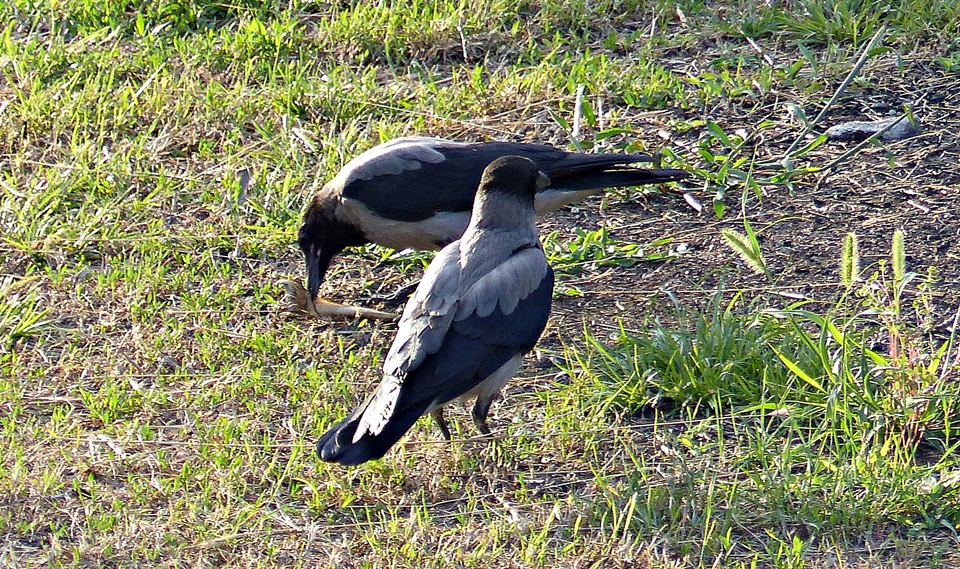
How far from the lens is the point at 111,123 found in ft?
22.5

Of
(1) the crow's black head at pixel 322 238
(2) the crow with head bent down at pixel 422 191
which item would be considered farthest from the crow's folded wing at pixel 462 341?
(1) the crow's black head at pixel 322 238

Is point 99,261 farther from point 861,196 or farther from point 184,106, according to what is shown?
point 861,196

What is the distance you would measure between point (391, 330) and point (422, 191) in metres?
0.70

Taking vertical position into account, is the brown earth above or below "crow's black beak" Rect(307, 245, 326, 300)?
above

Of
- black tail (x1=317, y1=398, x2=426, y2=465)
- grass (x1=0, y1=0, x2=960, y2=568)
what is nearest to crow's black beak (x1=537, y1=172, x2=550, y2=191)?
grass (x1=0, y1=0, x2=960, y2=568)

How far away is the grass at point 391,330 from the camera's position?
13.2ft

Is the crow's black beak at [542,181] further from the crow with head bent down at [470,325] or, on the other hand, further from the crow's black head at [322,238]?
the crow's black head at [322,238]

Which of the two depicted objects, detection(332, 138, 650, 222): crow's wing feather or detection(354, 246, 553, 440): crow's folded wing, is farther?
detection(332, 138, 650, 222): crow's wing feather

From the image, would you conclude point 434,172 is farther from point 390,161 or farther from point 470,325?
point 470,325

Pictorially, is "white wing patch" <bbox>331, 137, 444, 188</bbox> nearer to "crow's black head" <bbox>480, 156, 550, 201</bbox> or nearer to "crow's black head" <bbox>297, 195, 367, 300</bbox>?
"crow's black head" <bbox>297, 195, 367, 300</bbox>

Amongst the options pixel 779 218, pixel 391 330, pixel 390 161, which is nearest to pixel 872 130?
pixel 779 218

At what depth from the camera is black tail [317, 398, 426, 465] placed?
4.04 meters

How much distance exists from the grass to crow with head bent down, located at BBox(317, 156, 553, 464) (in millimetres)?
221

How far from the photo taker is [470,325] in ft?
14.6
